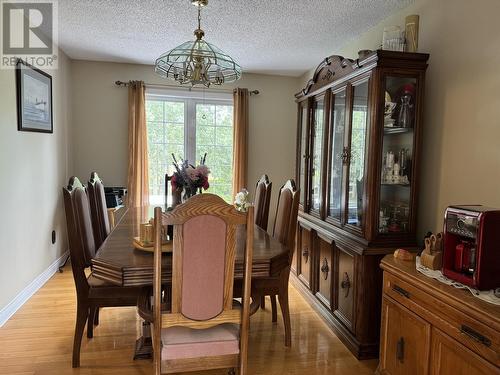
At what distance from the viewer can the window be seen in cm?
471

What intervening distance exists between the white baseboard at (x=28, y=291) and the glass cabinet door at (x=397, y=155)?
9.46 feet

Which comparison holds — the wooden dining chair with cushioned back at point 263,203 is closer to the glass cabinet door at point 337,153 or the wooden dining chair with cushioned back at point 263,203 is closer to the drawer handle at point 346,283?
the glass cabinet door at point 337,153

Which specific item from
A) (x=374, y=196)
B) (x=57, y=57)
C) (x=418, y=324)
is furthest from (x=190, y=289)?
(x=57, y=57)

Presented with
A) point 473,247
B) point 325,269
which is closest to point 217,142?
point 325,269

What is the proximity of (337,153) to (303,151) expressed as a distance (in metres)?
0.75

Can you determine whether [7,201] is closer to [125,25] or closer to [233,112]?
[125,25]

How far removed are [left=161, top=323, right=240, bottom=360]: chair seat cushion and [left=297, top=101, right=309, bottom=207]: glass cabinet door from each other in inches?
78.5

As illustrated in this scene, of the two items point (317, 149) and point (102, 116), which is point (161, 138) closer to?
point (102, 116)

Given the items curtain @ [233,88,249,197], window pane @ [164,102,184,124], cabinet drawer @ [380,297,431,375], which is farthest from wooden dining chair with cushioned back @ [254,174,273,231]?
window pane @ [164,102,184,124]

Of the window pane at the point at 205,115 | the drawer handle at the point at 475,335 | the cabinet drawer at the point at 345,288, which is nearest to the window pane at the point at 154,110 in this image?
the window pane at the point at 205,115

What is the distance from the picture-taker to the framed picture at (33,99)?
9.95 ft

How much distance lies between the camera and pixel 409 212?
2408 millimetres

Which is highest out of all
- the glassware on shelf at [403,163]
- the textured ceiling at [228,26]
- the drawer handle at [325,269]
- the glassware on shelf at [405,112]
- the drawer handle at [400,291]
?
the textured ceiling at [228,26]

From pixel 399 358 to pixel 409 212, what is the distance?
3.09 feet
